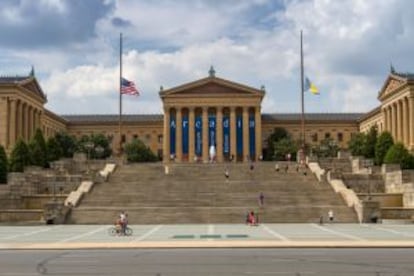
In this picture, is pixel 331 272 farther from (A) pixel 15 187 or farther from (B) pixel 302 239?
(A) pixel 15 187

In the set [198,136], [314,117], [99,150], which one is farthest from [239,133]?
[99,150]

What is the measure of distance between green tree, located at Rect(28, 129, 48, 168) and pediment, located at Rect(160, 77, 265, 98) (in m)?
54.3

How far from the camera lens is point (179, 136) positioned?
152m

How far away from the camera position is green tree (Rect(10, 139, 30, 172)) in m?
91.1

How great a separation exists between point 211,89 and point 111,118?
42.0 metres

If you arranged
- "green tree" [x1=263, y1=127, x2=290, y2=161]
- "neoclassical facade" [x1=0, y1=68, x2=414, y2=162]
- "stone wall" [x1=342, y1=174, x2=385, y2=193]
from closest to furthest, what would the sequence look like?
"stone wall" [x1=342, y1=174, x2=385, y2=193] < "neoclassical facade" [x1=0, y1=68, x2=414, y2=162] < "green tree" [x1=263, y1=127, x2=290, y2=161]

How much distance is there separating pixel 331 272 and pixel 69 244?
16.2m

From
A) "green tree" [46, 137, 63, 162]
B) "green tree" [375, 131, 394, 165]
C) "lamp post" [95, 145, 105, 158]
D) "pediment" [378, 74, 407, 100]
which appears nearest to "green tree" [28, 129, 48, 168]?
"green tree" [46, 137, 63, 162]

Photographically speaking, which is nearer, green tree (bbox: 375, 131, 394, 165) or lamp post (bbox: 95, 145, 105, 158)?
green tree (bbox: 375, 131, 394, 165)

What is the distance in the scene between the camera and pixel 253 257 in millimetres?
26578

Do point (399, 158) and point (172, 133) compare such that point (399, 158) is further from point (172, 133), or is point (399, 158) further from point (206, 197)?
point (172, 133)

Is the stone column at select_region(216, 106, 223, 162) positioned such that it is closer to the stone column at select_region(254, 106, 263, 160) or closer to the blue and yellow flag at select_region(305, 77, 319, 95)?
the stone column at select_region(254, 106, 263, 160)

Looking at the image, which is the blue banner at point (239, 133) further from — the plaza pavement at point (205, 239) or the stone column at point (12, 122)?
the plaza pavement at point (205, 239)

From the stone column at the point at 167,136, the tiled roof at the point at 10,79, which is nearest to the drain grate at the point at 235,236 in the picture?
the tiled roof at the point at 10,79
